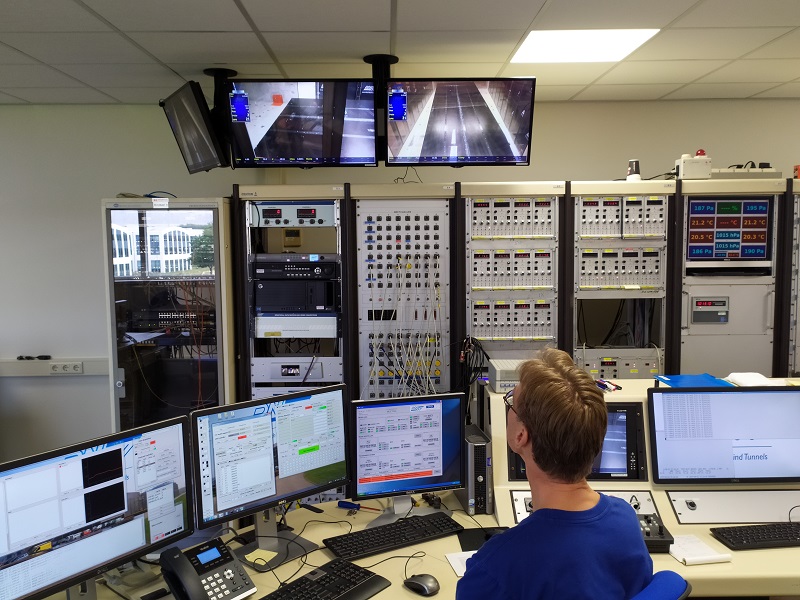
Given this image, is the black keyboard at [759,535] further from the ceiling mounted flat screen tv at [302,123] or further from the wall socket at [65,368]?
the wall socket at [65,368]

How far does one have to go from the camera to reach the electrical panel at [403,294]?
10.5 feet

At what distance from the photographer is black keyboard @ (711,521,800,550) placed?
1785 mm

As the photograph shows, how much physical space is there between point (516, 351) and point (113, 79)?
2792mm

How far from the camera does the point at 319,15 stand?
2.52m

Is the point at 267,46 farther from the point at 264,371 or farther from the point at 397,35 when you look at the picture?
the point at 264,371

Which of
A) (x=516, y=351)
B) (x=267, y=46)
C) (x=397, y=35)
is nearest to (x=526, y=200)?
(x=516, y=351)

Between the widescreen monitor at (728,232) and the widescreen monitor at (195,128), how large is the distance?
2.59 m

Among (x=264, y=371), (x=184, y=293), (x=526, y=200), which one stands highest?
(x=526, y=200)

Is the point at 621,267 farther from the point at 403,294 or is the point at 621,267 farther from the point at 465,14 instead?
the point at 465,14

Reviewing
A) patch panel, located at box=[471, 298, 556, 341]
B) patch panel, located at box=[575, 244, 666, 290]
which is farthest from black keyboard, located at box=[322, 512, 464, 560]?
patch panel, located at box=[575, 244, 666, 290]

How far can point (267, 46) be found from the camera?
2951mm

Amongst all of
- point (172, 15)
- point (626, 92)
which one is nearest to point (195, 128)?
point (172, 15)

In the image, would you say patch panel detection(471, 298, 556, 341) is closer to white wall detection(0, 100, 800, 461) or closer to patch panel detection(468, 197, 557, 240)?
patch panel detection(468, 197, 557, 240)

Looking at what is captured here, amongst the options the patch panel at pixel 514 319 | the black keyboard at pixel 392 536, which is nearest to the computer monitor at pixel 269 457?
the black keyboard at pixel 392 536
